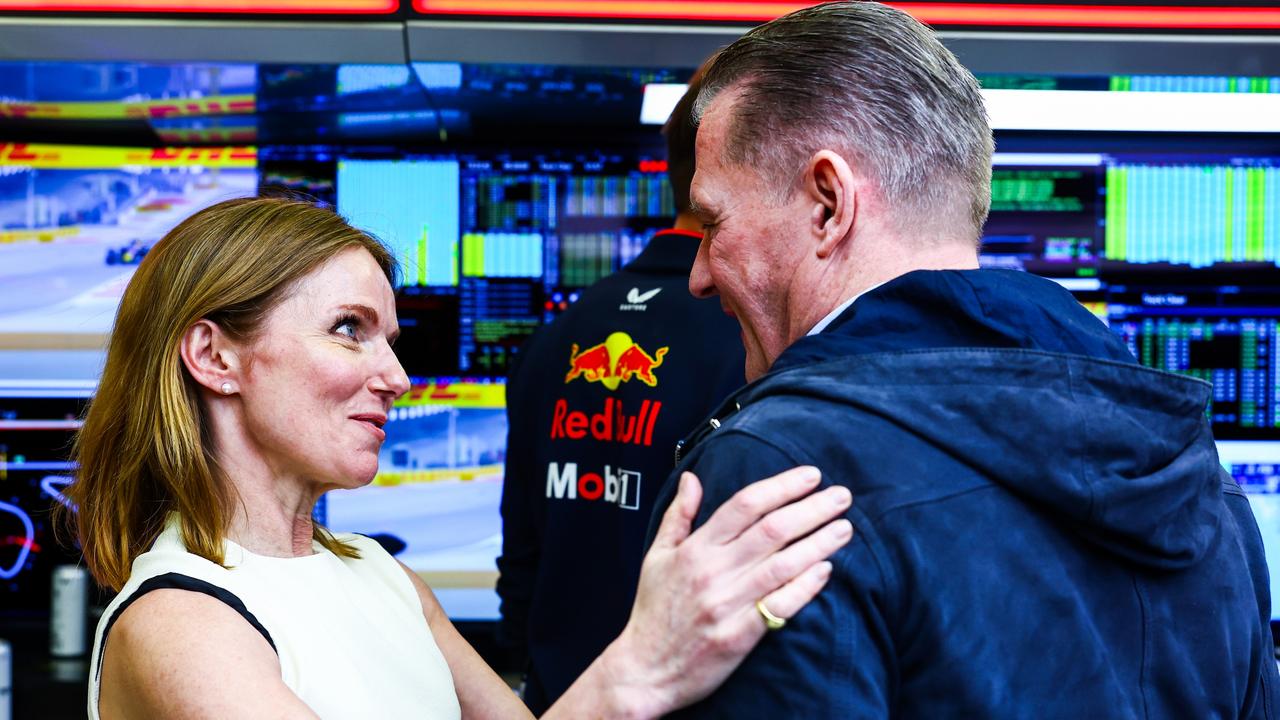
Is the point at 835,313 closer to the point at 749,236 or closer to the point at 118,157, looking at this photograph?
the point at 749,236

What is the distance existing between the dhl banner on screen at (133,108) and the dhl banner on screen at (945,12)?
69 cm

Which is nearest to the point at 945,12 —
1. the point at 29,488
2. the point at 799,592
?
the point at 799,592

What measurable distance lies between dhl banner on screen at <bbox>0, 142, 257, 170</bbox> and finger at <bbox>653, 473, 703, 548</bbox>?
2.02 meters

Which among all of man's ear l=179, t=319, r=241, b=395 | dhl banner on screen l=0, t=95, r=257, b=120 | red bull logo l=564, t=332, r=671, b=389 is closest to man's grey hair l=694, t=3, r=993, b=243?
man's ear l=179, t=319, r=241, b=395

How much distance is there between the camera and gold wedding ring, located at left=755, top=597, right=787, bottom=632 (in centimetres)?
79

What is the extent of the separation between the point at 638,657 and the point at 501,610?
1.36 m

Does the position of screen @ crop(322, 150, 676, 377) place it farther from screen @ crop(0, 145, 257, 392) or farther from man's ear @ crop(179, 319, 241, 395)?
man's ear @ crop(179, 319, 241, 395)

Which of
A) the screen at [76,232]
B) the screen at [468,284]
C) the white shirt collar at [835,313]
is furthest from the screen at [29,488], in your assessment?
the white shirt collar at [835,313]

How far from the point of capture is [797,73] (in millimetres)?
997

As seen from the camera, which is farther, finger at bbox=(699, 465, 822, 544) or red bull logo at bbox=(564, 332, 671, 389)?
red bull logo at bbox=(564, 332, 671, 389)

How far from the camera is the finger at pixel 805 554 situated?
79cm

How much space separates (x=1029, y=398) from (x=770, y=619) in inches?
9.7

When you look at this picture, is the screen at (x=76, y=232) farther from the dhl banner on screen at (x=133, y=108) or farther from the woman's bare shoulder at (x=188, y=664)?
the woman's bare shoulder at (x=188, y=664)

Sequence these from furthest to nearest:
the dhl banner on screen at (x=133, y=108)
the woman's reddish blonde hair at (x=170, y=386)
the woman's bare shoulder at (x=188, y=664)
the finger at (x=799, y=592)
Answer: the dhl banner on screen at (x=133, y=108) → the woman's reddish blonde hair at (x=170, y=386) → the woman's bare shoulder at (x=188, y=664) → the finger at (x=799, y=592)
